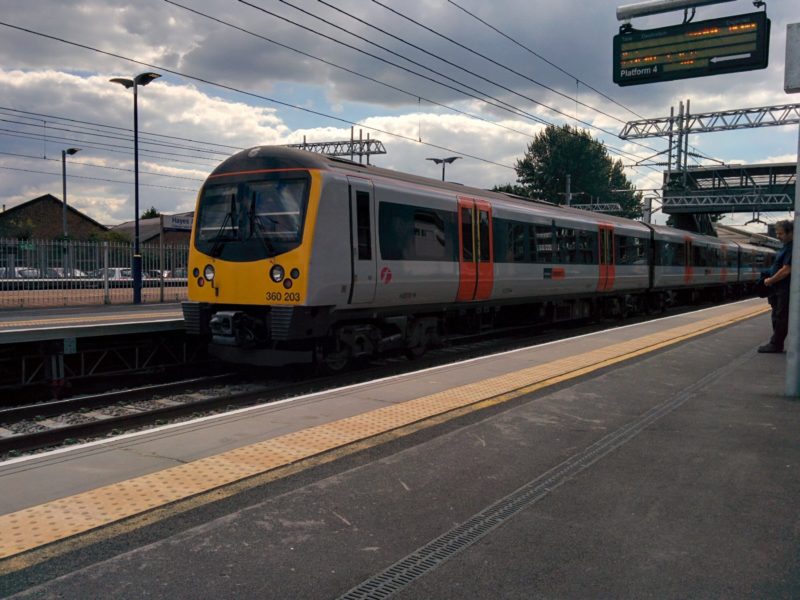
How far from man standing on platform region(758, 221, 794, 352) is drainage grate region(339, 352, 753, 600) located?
464 cm

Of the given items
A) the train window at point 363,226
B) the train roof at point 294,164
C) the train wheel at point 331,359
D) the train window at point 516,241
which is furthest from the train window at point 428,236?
the train window at point 516,241

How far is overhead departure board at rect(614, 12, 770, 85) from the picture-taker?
1251 cm

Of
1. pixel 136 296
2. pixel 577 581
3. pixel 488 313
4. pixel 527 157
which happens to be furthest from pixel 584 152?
pixel 577 581

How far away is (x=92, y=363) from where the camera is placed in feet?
31.8

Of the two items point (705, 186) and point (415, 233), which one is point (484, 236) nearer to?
point (415, 233)

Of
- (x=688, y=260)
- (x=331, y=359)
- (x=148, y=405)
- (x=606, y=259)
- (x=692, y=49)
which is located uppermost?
(x=692, y=49)

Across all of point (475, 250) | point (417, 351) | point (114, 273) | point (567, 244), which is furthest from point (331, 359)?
point (114, 273)

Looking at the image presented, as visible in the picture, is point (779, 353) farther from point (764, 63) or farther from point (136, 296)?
point (136, 296)

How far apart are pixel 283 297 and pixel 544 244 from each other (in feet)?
24.5

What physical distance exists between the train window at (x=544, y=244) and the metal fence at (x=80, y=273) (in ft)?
51.5

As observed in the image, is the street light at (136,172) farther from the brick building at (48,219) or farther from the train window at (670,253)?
the brick building at (48,219)

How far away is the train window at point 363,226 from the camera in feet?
30.3

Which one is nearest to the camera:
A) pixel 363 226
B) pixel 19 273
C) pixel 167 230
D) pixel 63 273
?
pixel 363 226

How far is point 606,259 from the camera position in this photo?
57.8ft
